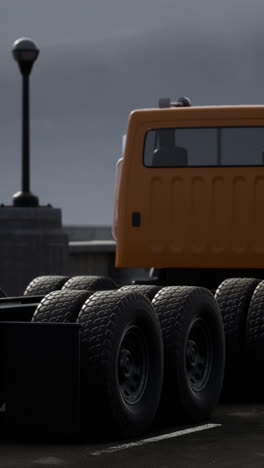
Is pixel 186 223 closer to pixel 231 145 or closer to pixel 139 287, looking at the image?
pixel 231 145

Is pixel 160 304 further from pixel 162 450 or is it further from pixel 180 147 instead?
pixel 180 147

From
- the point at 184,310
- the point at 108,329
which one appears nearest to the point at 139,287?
the point at 184,310

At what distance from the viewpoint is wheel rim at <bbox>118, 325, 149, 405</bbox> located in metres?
8.77

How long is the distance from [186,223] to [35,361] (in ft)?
13.7

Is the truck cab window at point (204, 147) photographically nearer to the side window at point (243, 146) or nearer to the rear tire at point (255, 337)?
the side window at point (243, 146)

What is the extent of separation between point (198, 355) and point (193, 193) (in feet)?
9.21

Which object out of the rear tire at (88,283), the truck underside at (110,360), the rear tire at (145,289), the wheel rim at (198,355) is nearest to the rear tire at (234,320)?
the truck underside at (110,360)

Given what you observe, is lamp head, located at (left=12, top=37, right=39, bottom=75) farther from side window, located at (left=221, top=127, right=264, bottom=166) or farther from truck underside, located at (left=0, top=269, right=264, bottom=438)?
truck underside, located at (left=0, top=269, right=264, bottom=438)

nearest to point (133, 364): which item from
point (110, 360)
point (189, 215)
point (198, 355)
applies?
point (110, 360)

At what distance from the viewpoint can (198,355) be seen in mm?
9719

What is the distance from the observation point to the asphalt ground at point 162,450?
7.56 m

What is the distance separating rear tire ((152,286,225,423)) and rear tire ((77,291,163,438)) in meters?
0.27

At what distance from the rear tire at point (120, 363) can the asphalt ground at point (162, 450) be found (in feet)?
0.54

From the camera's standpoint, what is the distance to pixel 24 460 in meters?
7.66
